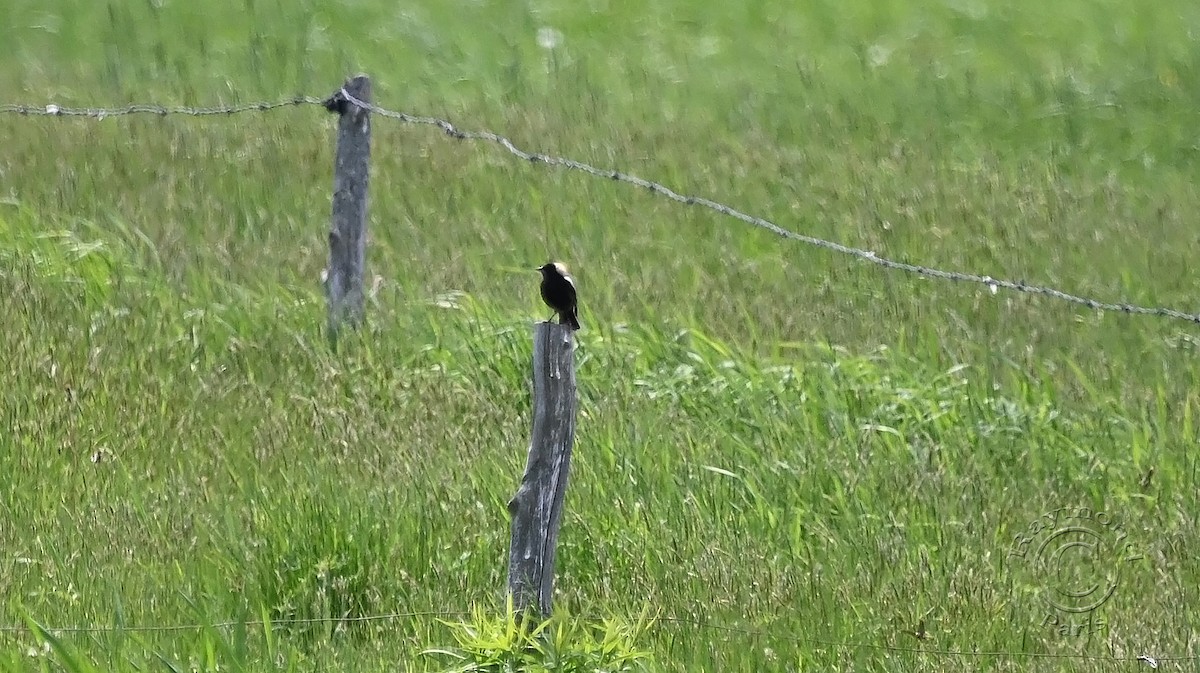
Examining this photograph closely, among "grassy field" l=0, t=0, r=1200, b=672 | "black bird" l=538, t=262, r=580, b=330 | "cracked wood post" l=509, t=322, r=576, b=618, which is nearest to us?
"cracked wood post" l=509, t=322, r=576, b=618

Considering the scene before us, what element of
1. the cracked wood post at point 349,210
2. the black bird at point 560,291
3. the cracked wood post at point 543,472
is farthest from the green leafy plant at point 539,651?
the cracked wood post at point 349,210

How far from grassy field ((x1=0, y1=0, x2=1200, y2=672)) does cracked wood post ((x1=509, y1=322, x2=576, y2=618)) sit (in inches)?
10.7

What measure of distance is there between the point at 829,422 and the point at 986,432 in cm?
56

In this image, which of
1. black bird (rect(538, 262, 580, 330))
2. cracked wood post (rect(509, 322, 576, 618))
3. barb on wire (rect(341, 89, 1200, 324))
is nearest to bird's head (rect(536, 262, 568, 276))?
black bird (rect(538, 262, 580, 330))

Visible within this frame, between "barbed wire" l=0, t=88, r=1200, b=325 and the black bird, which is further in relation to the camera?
"barbed wire" l=0, t=88, r=1200, b=325

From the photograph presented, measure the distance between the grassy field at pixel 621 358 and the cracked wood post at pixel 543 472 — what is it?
0.27 m

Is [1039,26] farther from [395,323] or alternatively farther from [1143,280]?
[395,323]

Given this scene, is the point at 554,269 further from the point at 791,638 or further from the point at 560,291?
the point at 791,638

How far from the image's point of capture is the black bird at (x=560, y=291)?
4.39 metres

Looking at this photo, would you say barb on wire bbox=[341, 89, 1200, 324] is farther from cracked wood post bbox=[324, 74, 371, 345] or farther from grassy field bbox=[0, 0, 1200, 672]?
grassy field bbox=[0, 0, 1200, 672]

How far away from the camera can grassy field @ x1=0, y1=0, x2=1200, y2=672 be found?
169 inches

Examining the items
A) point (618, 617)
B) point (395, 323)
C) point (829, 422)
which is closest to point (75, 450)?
point (395, 323)

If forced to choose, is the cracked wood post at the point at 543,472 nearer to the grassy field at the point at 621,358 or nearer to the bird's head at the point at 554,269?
the grassy field at the point at 621,358

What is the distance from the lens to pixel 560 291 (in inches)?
173
